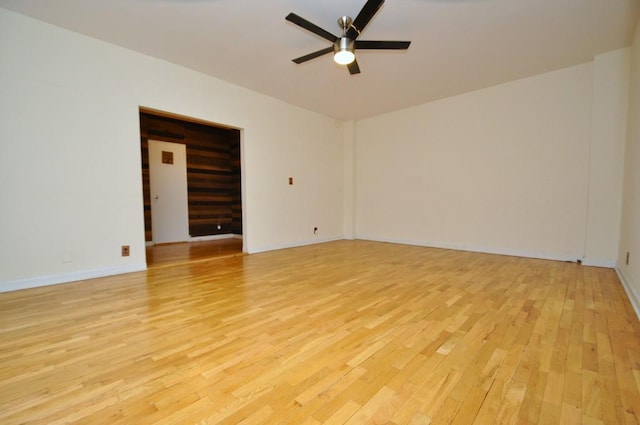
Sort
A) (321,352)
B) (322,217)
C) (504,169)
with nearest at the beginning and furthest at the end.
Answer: (321,352) < (504,169) < (322,217)

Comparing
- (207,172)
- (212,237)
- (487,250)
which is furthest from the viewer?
(212,237)

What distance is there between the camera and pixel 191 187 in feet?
21.0

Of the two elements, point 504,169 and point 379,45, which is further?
point 504,169

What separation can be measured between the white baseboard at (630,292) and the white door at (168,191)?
7055mm

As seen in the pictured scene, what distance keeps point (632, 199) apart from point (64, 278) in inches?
248

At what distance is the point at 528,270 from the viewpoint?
3586 mm

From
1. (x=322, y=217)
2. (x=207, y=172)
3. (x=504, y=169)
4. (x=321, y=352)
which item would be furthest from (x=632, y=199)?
(x=207, y=172)

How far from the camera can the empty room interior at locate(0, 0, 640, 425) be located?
1.38 meters

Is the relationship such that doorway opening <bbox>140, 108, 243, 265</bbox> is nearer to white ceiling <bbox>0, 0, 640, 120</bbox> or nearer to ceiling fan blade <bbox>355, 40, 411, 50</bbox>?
white ceiling <bbox>0, 0, 640, 120</bbox>

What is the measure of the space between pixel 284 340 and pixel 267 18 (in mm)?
3097

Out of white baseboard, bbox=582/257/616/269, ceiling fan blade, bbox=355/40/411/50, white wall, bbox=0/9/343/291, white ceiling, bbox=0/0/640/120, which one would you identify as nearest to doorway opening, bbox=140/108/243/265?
white wall, bbox=0/9/343/291

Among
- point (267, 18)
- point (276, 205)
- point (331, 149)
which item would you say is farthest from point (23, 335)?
point (331, 149)

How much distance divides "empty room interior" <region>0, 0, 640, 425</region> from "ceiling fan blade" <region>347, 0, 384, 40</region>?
0.06m

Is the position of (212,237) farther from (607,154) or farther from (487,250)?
(607,154)
